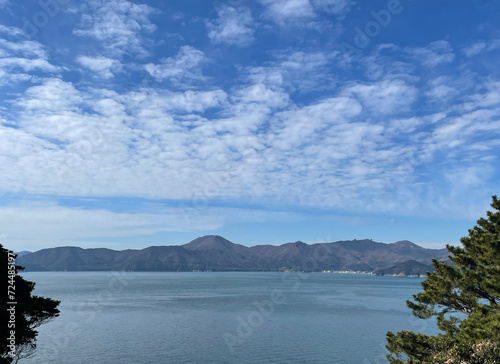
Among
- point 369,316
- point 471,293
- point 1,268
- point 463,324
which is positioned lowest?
point 369,316

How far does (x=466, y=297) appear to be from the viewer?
113ft

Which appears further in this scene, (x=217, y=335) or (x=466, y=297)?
(x=217, y=335)

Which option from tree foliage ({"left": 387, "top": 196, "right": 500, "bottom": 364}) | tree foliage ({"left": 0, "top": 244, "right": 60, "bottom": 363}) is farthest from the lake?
tree foliage ({"left": 0, "top": 244, "right": 60, "bottom": 363})

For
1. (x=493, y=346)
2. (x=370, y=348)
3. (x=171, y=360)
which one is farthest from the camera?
(x=370, y=348)

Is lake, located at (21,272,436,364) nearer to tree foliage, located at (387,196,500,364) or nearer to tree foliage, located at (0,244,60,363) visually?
tree foliage, located at (387,196,500,364)

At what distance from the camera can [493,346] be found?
23266 mm

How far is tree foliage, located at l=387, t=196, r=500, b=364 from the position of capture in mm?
27391

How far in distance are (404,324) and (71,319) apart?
341 feet

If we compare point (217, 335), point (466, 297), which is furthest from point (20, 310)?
point (217, 335)

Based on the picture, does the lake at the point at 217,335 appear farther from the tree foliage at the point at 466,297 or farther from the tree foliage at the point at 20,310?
the tree foliage at the point at 20,310

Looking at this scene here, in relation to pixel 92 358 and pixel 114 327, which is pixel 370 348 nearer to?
pixel 92 358

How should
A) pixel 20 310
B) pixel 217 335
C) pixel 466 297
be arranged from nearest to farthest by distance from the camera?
pixel 20 310
pixel 466 297
pixel 217 335

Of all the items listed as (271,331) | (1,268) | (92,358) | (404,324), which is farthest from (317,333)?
(1,268)

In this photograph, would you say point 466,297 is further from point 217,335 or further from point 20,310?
point 217,335
